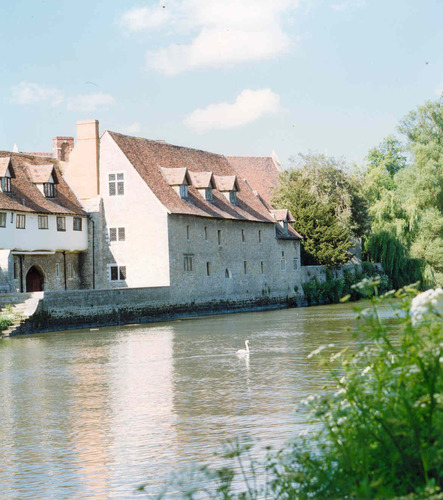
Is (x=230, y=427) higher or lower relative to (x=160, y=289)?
lower

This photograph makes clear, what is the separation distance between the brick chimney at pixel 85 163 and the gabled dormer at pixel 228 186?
9035mm

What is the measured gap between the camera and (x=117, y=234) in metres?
44.6

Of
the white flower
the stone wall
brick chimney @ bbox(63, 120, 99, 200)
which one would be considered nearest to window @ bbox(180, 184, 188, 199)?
brick chimney @ bbox(63, 120, 99, 200)

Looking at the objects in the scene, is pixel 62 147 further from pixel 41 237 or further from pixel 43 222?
pixel 41 237

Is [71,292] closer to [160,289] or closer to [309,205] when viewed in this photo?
[160,289]

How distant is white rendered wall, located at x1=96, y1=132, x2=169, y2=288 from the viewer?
143ft

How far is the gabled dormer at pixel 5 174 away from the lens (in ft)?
129

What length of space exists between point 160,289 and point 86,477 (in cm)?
3141

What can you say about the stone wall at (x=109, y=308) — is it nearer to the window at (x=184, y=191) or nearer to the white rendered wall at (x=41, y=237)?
the white rendered wall at (x=41, y=237)

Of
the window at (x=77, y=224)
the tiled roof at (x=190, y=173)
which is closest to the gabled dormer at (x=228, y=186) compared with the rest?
the tiled roof at (x=190, y=173)

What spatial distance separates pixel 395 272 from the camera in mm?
56031

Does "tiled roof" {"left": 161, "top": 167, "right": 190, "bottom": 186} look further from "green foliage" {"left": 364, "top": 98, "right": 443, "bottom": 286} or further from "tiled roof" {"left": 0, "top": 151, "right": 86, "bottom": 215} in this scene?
"green foliage" {"left": 364, "top": 98, "right": 443, "bottom": 286}

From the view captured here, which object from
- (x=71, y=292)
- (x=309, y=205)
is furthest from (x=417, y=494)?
(x=309, y=205)

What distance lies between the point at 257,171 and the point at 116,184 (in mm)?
32525
